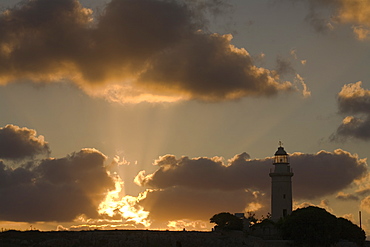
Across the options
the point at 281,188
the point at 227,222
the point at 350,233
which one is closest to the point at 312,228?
the point at 350,233

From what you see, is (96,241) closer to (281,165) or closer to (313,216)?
(313,216)

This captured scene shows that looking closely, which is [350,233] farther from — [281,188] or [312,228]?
[281,188]

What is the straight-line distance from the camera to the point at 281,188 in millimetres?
103250

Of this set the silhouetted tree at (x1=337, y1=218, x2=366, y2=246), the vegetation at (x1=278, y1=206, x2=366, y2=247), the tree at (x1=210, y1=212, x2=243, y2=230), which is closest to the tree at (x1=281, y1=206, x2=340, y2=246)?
the vegetation at (x1=278, y1=206, x2=366, y2=247)

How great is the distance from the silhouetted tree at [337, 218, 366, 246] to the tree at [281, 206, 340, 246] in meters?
3.59

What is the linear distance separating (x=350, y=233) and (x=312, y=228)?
9.09 metres

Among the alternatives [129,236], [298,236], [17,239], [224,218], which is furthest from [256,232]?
[17,239]

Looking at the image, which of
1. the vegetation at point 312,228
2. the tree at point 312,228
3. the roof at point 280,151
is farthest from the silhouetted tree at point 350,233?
the roof at point 280,151

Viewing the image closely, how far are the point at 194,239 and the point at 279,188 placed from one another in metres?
28.6

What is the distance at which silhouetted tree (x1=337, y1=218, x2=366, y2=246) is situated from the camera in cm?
8850

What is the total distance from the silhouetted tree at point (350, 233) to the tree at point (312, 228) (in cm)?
359

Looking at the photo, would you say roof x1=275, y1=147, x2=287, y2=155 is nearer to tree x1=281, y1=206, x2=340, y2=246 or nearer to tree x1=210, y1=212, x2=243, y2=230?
tree x1=210, y1=212, x2=243, y2=230

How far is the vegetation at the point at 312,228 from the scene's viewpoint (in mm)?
82688

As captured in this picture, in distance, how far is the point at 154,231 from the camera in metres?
79.4
